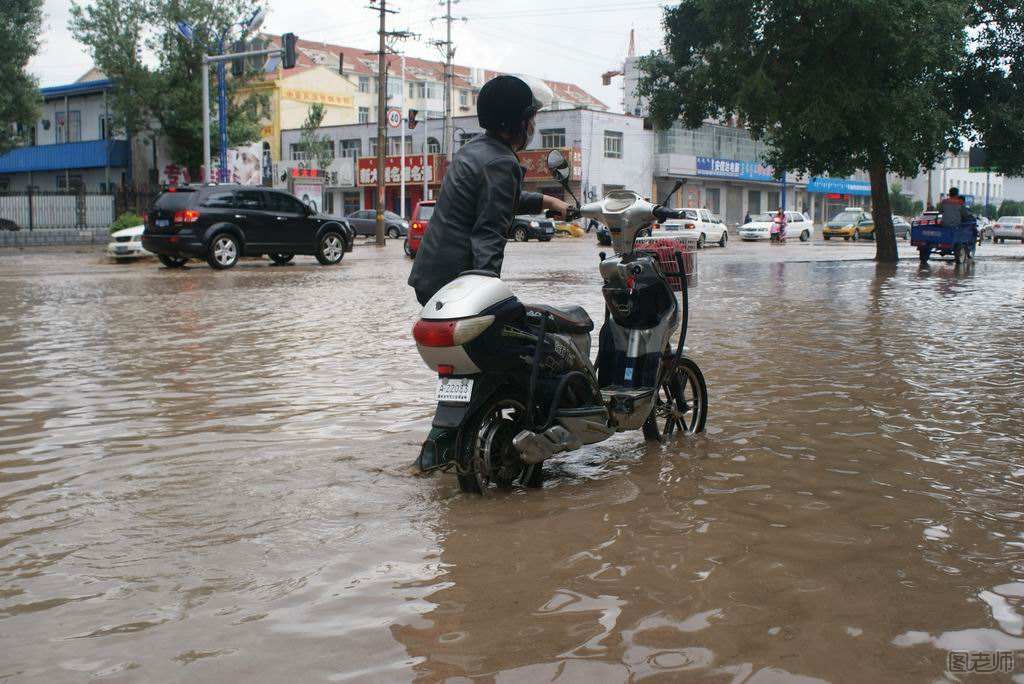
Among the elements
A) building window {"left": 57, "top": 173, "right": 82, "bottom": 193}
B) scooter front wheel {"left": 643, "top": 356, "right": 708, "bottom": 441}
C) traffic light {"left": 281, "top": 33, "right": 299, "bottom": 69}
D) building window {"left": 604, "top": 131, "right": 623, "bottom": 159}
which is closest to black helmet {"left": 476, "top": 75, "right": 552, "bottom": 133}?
scooter front wheel {"left": 643, "top": 356, "right": 708, "bottom": 441}

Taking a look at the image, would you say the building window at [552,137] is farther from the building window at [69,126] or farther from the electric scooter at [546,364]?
the electric scooter at [546,364]

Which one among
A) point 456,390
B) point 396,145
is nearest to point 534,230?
point 396,145

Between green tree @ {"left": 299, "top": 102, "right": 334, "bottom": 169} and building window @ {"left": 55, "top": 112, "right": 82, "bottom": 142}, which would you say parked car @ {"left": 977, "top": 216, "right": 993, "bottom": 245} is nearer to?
green tree @ {"left": 299, "top": 102, "right": 334, "bottom": 169}

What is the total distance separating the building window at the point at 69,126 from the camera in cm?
4962

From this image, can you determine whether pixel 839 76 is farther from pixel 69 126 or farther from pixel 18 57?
pixel 69 126

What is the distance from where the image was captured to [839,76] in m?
24.6

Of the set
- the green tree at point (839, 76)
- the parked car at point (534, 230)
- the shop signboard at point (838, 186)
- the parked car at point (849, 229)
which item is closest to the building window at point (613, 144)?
the parked car at point (849, 229)

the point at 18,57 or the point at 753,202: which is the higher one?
the point at 18,57

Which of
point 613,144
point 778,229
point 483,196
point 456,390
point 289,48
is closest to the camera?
point 456,390

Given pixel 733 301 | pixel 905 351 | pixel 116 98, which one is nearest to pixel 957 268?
pixel 733 301

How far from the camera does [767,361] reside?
9094mm

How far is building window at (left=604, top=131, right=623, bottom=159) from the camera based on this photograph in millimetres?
65375

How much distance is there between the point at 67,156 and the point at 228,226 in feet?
104

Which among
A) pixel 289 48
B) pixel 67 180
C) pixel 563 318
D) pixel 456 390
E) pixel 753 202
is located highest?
pixel 289 48
